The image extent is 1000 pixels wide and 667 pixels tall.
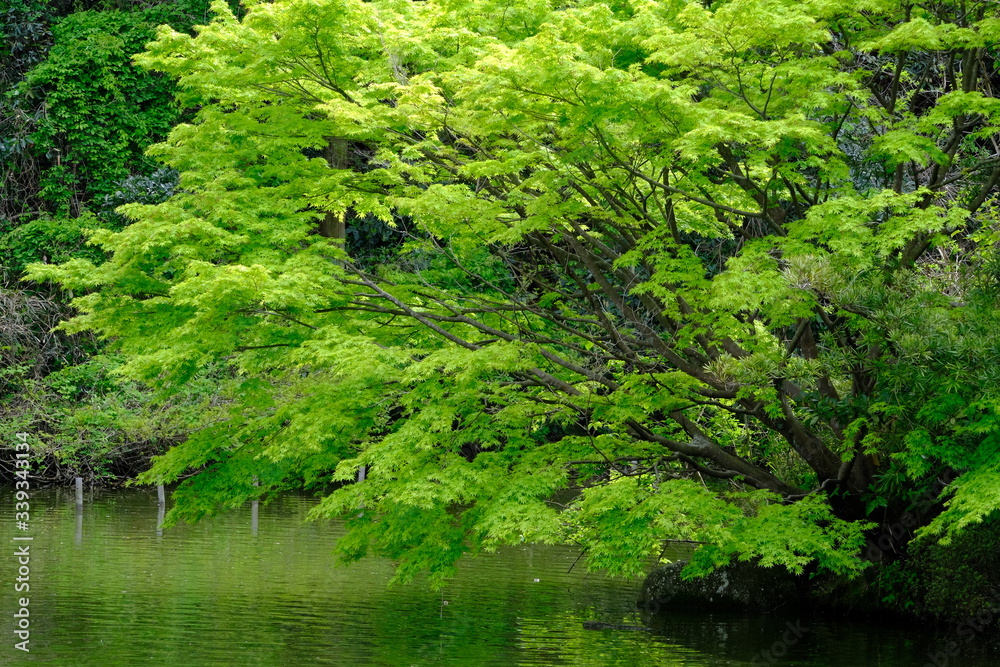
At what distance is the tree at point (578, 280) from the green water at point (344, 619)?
1085mm

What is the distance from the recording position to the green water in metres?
11.4

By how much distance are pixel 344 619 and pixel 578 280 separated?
4.96m

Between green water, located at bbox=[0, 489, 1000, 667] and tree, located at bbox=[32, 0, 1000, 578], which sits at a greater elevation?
tree, located at bbox=[32, 0, 1000, 578]

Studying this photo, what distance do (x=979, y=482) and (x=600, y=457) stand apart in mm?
4310

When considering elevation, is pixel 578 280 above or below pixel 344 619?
above

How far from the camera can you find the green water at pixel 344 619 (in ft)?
37.4

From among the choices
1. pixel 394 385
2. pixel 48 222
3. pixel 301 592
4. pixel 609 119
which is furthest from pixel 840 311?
pixel 48 222

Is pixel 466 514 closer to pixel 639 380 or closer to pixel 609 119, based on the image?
pixel 639 380

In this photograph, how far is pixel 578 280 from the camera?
14.0 m

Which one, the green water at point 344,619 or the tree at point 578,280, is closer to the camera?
the tree at point 578,280

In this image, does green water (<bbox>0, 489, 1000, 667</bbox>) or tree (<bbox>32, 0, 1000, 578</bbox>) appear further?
green water (<bbox>0, 489, 1000, 667</bbox>)

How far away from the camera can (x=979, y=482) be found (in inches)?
380

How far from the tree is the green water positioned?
108cm

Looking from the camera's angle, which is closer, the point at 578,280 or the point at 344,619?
the point at 344,619
